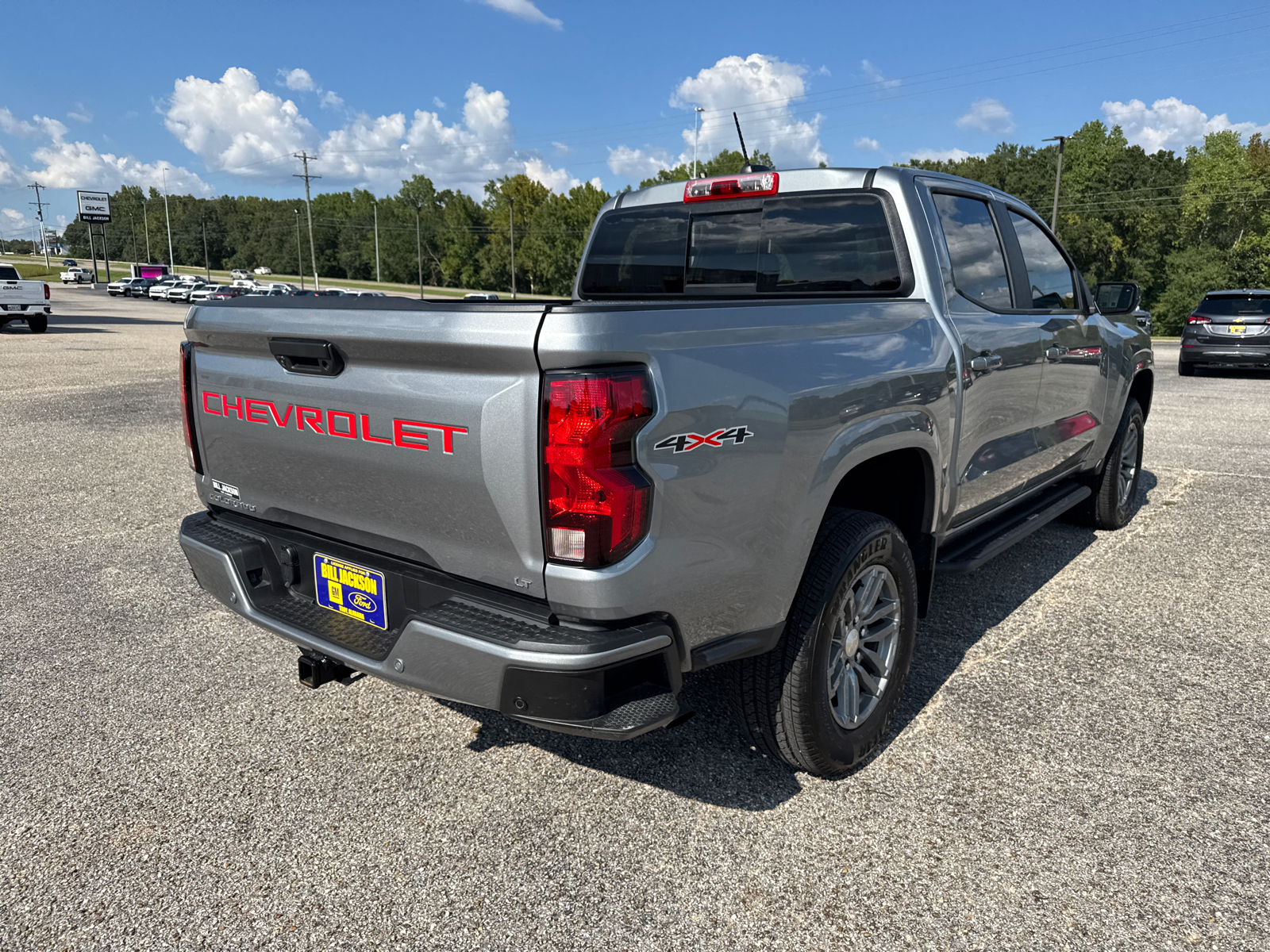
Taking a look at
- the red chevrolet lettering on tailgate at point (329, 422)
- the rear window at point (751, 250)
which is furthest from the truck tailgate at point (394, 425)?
the rear window at point (751, 250)

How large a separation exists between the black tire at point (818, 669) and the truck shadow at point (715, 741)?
0.13 meters

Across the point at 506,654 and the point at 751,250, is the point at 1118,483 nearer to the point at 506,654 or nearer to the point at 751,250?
the point at 751,250

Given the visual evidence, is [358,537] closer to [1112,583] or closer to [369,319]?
[369,319]

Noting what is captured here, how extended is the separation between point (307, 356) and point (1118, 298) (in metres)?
4.70

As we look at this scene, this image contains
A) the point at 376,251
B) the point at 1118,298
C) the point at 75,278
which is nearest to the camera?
the point at 1118,298

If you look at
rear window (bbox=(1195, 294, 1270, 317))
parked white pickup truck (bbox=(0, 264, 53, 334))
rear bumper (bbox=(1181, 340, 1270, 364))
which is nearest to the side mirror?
rear window (bbox=(1195, 294, 1270, 317))

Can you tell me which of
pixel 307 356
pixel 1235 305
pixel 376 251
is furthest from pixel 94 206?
pixel 307 356

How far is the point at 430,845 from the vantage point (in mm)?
2555

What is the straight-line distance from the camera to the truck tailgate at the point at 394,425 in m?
2.06

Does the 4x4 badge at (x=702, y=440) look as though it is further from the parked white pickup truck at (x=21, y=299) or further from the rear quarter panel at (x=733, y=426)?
the parked white pickup truck at (x=21, y=299)

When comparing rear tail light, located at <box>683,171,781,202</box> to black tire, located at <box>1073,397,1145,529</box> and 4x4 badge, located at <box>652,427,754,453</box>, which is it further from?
black tire, located at <box>1073,397,1145,529</box>

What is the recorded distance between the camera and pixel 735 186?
3.88 m

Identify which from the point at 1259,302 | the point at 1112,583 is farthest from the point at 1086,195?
the point at 1112,583

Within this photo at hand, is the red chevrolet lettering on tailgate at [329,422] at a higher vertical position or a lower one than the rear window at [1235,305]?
lower
